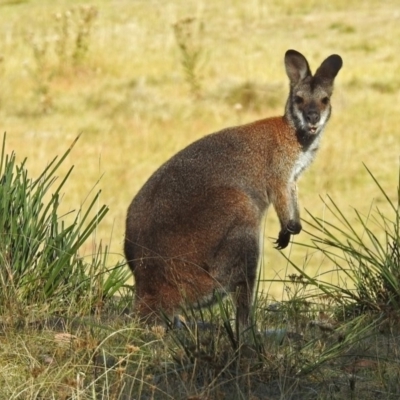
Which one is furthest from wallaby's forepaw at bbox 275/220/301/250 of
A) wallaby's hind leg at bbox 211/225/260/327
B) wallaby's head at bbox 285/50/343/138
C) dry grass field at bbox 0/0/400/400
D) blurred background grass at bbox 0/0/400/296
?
blurred background grass at bbox 0/0/400/296

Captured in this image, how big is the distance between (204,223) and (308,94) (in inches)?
53.5

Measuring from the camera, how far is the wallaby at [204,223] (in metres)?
5.28

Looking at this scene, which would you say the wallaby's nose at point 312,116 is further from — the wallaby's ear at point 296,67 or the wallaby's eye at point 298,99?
the wallaby's ear at point 296,67

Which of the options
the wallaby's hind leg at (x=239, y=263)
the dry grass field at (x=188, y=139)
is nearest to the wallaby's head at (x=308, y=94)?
the dry grass field at (x=188, y=139)

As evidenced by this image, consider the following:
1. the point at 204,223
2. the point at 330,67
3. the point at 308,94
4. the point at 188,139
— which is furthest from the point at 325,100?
the point at 188,139

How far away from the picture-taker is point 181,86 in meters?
20.0

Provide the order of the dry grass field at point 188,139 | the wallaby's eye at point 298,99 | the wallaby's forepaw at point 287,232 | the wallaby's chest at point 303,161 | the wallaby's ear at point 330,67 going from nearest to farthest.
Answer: the dry grass field at point 188,139 < the wallaby's forepaw at point 287,232 < the wallaby's chest at point 303,161 < the wallaby's eye at point 298,99 < the wallaby's ear at point 330,67

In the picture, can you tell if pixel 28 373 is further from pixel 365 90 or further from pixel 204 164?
pixel 365 90

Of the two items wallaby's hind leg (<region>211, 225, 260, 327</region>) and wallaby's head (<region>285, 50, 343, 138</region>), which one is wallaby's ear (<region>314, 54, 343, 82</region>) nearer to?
wallaby's head (<region>285, 50, 343, 138</region>)

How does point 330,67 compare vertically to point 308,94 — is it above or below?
above

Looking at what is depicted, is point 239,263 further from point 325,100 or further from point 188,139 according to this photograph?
point 188,139

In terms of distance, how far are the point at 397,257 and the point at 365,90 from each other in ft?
44.8

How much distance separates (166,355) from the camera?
15.0ft

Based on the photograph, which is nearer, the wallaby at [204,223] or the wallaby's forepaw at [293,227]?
the wallaby at [204,223]
